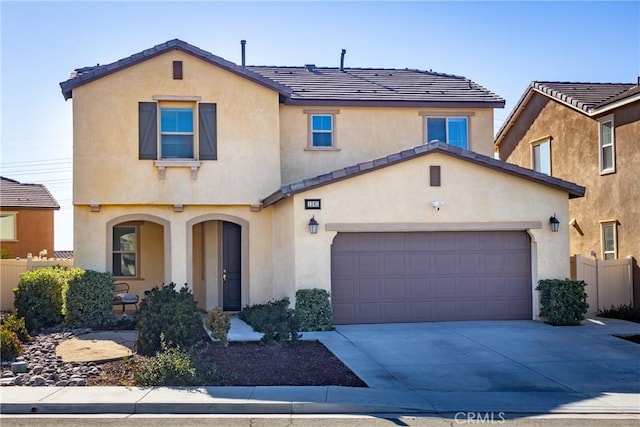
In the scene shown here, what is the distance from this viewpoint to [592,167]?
73.0ft

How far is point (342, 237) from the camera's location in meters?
17.3

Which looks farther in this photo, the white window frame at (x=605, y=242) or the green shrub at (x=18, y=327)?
the white window frame at (x=605, y=242)

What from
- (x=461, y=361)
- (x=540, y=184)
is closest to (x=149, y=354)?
(x=461, y=361)

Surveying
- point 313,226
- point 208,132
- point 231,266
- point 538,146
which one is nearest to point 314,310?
point 313,226

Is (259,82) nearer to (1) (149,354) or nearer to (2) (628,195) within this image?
(1) (149,354)

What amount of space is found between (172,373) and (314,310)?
5707mm

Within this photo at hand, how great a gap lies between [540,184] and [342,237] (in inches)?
191

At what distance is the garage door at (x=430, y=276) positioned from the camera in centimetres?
1725

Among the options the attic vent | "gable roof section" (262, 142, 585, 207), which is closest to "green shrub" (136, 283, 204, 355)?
"gable roof section" (262, 142, 585, 207)

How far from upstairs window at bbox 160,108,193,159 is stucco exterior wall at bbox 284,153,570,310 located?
13.3 ft

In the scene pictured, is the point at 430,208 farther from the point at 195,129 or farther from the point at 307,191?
the point at 195,129

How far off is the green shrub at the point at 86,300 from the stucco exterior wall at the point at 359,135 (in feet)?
18.8

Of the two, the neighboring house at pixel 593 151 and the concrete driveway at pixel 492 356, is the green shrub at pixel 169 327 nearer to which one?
the concrete driveway at pixel 492 356

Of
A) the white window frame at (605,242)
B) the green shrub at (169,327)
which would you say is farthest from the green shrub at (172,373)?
the white window frame at (605,242)
